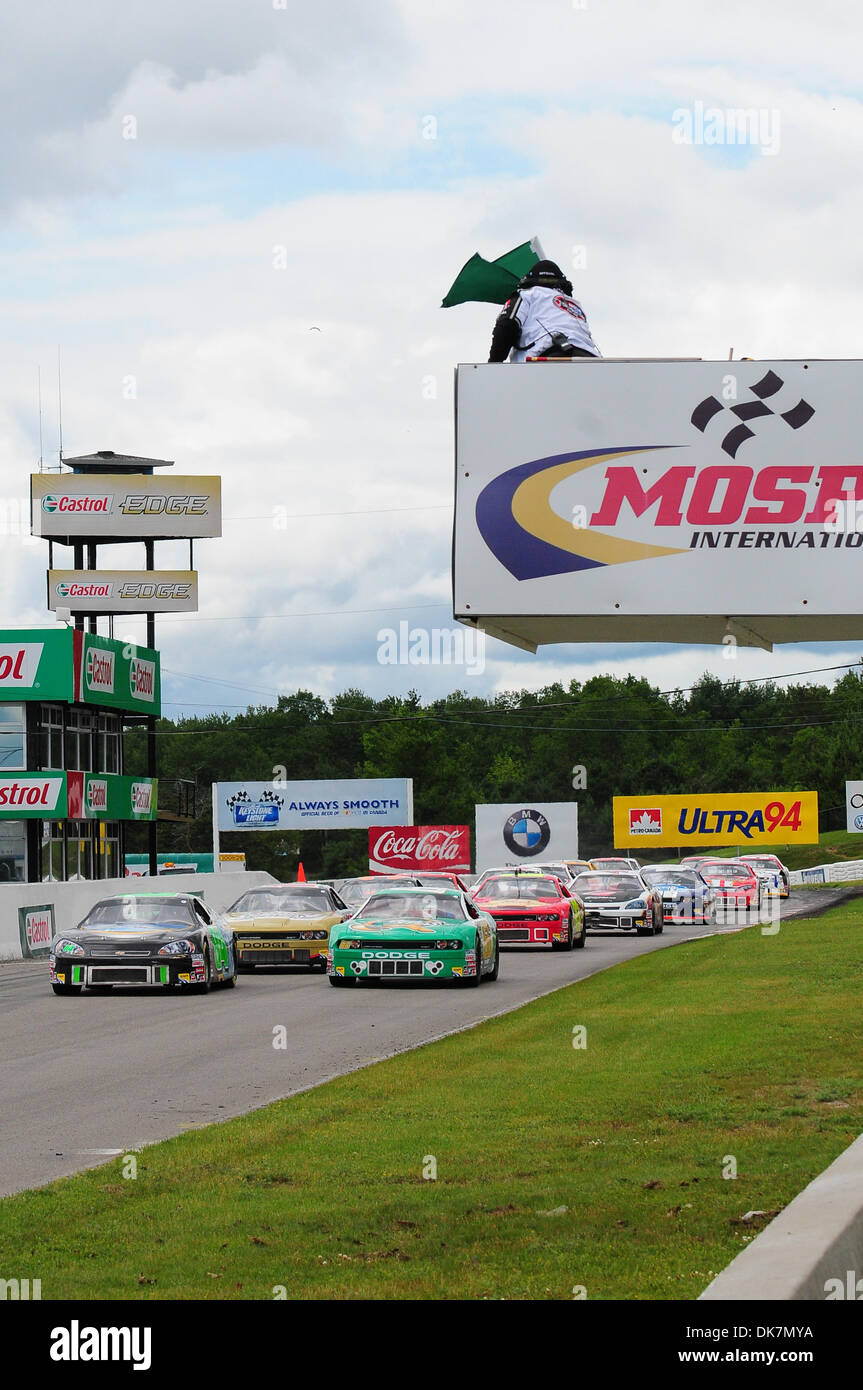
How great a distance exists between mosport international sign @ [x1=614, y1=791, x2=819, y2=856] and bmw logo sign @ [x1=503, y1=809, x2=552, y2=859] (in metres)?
10.3

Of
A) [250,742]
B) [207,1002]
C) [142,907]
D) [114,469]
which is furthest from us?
[250,742]

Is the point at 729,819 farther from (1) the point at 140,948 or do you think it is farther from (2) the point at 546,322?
(2) the point at 546,322

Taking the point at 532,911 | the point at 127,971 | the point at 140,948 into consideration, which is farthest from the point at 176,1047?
the point at 532,911

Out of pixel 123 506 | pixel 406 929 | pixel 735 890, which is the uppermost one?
pixel 123 506

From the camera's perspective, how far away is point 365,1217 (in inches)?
300

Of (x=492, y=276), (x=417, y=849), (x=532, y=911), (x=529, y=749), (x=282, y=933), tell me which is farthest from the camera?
(x=529, y=749)

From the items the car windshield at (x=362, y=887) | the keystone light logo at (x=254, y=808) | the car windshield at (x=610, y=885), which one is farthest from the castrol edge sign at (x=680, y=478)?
the keystone light logo at (x=254, y=808)

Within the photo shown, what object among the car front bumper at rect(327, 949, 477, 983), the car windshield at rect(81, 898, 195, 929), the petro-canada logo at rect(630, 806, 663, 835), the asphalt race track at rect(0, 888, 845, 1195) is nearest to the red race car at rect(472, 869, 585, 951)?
the asphalt race track at rect(0, 888, 845, 1195)

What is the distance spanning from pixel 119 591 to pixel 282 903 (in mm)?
36830

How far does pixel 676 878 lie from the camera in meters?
44.2
